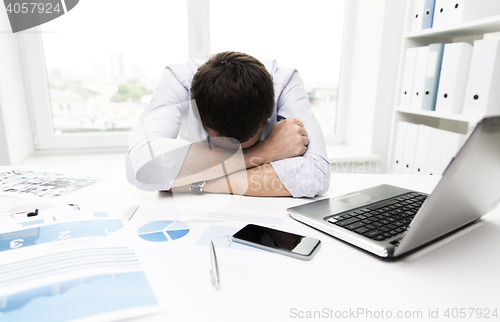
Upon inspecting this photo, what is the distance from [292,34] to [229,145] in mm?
1441

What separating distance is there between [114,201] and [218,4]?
1588mm

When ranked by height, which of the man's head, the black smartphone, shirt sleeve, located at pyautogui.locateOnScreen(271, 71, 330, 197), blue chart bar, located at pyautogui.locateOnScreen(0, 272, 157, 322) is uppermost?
the man's head

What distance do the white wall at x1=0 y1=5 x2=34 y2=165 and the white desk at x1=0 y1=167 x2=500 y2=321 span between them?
59.3 inches

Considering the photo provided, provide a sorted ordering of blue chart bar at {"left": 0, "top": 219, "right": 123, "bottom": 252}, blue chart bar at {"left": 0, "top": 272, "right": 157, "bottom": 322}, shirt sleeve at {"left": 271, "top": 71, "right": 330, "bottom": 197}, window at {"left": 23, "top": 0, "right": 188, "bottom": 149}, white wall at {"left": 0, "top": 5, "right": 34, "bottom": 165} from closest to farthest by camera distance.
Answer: blue chart bar at {"left": 0, "top": 272, "right": 157, "bottom": 322} < blue chart bar at {"left": 0, "top": 219, "right": 123, "bottom": 252} < shirt sleeve at {"left": 271, "top": 71, "right": 330, "bottom": 197} < white wall at {"left": 0, "top": 5, "right": 34, "bottom": 165} < window at {"left": 23, "top": 0, "right": 188, "bottom": 149}

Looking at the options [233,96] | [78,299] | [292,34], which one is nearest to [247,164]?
[233,96]

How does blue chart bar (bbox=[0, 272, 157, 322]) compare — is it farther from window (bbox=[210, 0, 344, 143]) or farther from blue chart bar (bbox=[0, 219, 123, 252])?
window (bbox=[210, 0, 344, 143])

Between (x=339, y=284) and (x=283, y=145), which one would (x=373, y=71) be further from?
(x=339, y=284)

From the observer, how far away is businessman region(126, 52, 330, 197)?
83cm

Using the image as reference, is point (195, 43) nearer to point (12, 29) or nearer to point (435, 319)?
point (12, 29)

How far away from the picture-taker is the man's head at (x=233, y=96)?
839 millimetres

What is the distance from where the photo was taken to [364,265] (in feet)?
1.58

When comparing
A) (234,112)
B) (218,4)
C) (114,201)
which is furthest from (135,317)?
(218,4)

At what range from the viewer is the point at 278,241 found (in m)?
0.54

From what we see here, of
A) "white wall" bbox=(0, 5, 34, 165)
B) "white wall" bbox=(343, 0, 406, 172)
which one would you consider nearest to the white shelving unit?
"white wall" bbox=(343, 0, 406, 172)
